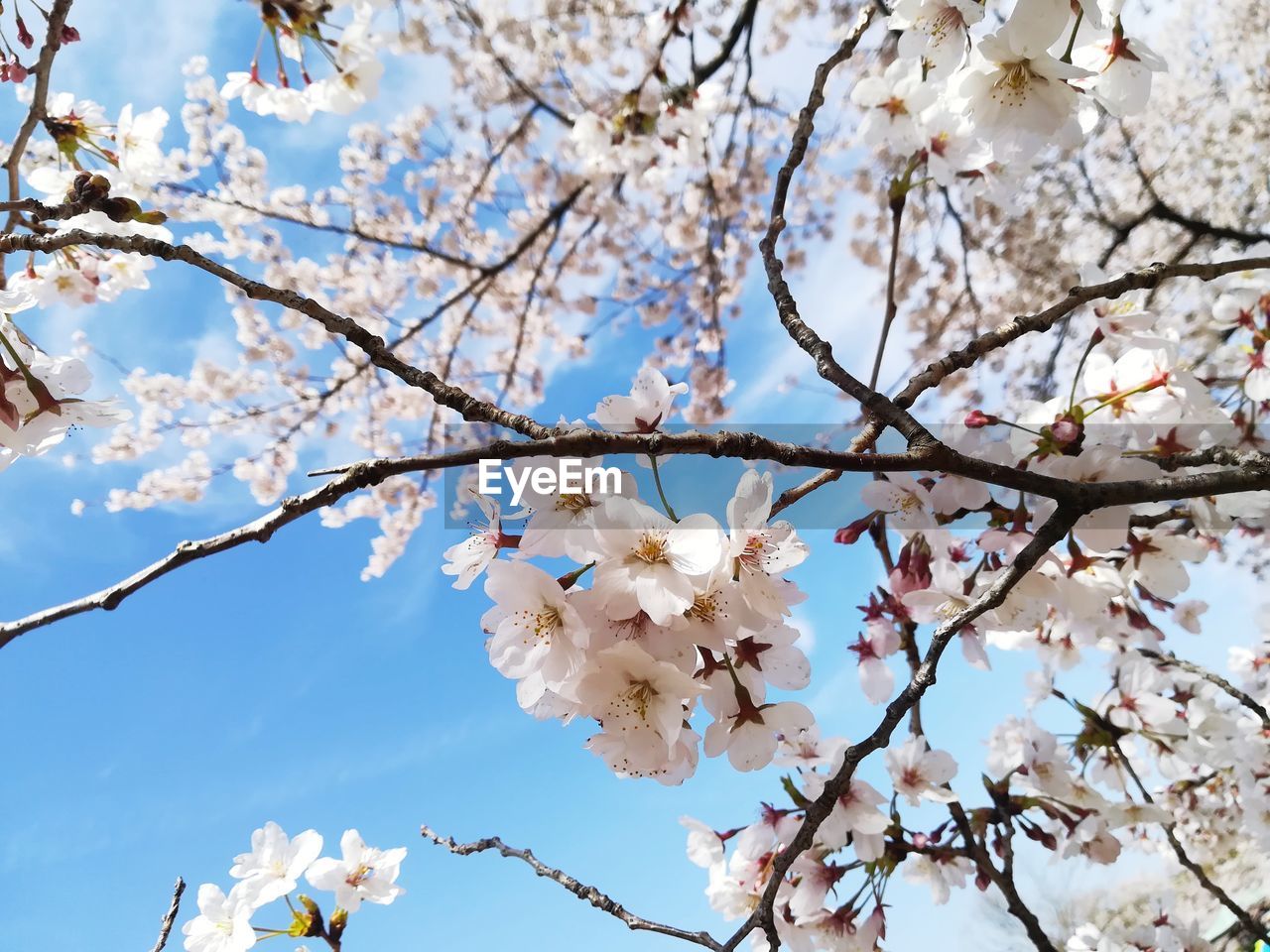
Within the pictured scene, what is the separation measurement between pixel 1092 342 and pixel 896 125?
108 cm

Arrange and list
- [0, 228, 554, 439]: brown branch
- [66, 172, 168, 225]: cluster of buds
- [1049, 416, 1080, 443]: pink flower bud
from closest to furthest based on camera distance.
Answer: [0, 228, 554, 439]: brown branch → [66, 172, 168, 225]: cluster of buds → [1049, 416, 1080, 443]: pink flower bud

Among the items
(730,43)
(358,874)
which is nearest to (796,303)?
(358,874)

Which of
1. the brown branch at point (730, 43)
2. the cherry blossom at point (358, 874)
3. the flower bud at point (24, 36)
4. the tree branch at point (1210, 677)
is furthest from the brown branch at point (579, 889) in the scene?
the brown branch at point (730, 43)

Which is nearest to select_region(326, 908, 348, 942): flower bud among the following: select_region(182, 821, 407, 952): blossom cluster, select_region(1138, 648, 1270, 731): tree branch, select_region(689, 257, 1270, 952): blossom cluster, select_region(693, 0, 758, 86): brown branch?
select_region(182, 821, 407, 952): blossom cluster

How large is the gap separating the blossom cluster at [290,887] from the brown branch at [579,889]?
1.57ft

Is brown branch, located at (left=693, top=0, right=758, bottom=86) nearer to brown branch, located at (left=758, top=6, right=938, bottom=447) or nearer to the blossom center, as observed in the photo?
brown branch, located at (left=758, top=6, right=938, bottom=447)

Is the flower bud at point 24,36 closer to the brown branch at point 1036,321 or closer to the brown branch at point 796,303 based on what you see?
the brown branch at point 796,303

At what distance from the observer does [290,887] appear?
180 centimetres

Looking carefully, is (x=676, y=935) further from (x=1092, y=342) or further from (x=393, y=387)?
(x=393, y=387)

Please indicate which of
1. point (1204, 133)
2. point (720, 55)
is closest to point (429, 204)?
point (720, 55)

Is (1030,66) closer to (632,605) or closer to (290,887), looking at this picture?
(632,605)

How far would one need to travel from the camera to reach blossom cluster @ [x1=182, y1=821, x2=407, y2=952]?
1754 millimetres

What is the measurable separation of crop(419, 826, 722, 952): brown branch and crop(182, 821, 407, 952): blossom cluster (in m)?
0.48

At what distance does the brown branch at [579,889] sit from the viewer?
44.3 inches
